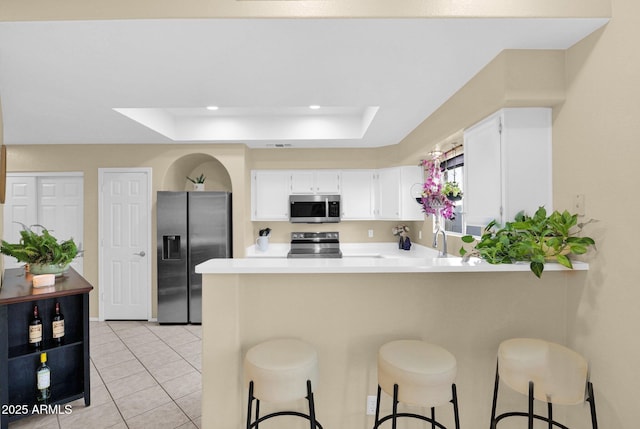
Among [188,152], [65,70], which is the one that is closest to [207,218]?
[188,152]

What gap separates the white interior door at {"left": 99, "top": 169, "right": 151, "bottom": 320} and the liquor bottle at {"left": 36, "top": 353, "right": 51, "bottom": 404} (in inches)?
72.5

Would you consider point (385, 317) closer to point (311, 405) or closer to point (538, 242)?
point (311, 405)

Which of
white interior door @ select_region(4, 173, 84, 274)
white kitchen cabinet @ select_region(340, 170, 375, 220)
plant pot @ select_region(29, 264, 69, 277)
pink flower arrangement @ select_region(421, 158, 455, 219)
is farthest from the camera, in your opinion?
white kitchen cabinet @ select_region(340, 170, 375, 220)

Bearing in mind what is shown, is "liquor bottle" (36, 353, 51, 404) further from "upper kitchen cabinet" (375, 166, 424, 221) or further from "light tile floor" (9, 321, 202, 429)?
"upper kitchen cabinet" (375, 166, 424, 221)

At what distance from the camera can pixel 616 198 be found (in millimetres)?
1478

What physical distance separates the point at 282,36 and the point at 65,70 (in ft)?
4.65

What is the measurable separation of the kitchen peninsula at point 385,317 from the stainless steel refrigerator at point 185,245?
222cm

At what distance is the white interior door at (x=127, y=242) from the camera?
4.01 meters

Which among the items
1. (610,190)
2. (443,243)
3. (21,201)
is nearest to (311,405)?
(610,190)

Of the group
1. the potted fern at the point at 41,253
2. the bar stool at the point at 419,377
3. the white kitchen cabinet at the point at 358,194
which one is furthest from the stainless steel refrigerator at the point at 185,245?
the bar stool at the point at 419,377

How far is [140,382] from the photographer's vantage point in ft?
8.49

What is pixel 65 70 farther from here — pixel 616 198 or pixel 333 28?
pixel 616 198

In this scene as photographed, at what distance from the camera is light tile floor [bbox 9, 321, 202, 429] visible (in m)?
2.12

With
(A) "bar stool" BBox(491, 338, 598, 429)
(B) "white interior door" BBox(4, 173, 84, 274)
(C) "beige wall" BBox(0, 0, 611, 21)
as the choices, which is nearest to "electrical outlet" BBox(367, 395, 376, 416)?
(A) "bar stool" BBox(491, 338, 598, 429)
